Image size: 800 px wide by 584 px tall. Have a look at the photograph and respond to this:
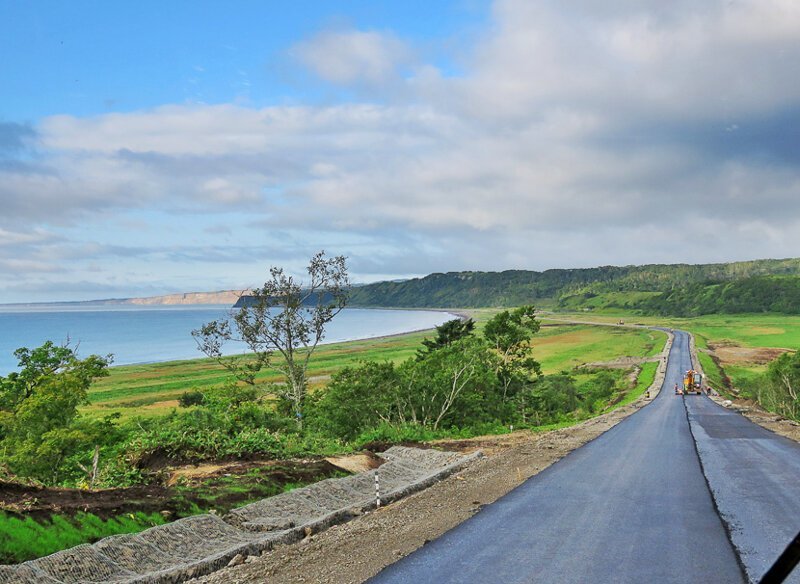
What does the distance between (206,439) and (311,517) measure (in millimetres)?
8090

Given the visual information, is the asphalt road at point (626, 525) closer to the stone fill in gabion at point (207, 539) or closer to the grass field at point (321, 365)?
the stone fill in gabion at point (207, 539)

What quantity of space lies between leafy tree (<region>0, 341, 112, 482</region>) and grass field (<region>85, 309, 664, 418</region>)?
35.1 m

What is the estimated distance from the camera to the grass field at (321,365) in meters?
83.6

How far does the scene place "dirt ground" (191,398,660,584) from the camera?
442 inches

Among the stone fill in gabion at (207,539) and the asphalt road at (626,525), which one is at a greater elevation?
the stone fill in gabion at (207,539)

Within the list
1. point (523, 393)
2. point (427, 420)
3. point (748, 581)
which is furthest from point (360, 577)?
point (523, 393)

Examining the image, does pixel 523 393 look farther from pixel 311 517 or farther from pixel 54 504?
pixel 54 504

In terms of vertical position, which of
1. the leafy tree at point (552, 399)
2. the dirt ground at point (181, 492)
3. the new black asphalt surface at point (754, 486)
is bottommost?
the leafy tree at point (552, 399)

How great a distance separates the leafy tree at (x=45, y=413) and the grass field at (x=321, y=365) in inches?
1380

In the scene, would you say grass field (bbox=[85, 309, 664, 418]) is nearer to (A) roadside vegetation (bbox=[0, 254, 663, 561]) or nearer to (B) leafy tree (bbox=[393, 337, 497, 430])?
(A) roadside vegetation (bbox=[0, 254, 663, 561])

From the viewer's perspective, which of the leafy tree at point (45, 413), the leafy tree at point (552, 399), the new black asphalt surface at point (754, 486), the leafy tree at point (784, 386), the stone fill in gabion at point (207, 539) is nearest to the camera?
the stone fill in gabion at point (207, 539)

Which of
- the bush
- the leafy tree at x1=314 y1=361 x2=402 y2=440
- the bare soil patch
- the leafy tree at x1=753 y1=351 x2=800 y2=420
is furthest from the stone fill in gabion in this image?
the bare soil patch

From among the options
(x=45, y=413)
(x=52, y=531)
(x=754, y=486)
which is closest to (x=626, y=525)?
(x=754, y=486)

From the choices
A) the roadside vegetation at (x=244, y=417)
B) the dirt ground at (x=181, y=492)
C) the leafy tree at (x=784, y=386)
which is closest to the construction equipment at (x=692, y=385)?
the roadside vegetation at (x=244, y=417)
